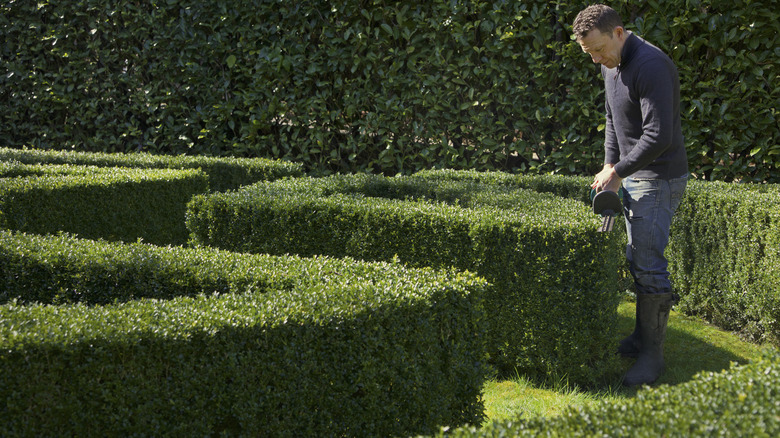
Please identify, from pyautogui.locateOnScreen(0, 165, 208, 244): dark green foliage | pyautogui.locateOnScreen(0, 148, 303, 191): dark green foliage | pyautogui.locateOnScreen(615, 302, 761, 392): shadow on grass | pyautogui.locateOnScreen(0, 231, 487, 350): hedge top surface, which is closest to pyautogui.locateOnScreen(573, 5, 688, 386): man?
pyautogui.locateOnScreen(615, 302, 761, 392): shadow on grass

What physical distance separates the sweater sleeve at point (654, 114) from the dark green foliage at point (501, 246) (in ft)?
2.28

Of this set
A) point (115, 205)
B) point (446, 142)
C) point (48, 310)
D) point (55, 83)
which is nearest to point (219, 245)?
point (115, 205)

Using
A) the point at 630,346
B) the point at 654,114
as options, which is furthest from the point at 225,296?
the point at 630,346

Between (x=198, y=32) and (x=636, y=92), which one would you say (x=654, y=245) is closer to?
(x=636, y=92)

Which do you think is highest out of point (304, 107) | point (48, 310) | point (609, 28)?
point (609, 28)

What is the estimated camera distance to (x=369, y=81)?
1001cm

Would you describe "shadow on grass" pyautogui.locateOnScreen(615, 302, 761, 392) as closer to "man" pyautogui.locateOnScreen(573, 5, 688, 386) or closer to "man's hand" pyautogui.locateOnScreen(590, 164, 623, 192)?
"man" pyautogui.locateOnScreen(573, 5, 688, 386)

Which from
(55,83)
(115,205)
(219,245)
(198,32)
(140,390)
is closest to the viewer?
(140,390)

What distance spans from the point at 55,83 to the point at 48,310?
11.4 m

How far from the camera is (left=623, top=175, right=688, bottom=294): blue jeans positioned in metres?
4.70

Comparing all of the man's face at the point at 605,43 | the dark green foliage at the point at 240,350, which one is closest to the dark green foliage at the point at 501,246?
the dark green foliage at the point at 240,350

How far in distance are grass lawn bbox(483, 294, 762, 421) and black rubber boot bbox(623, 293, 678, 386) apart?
0.38 feet

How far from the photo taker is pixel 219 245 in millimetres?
5938

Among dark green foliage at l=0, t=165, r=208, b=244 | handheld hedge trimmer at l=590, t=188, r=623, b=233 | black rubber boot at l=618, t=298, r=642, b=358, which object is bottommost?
black rubber boot at l=618, t=298, r=642, b=358
